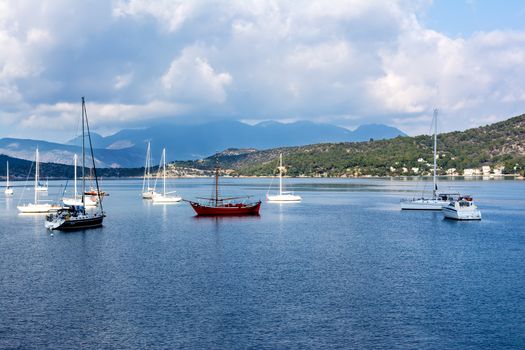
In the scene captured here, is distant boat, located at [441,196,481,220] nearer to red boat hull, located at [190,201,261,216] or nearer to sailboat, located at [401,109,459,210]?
sailboat, located at [401,109,459,210]

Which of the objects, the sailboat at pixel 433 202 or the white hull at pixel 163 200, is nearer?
the sailboat at pixel 433 202

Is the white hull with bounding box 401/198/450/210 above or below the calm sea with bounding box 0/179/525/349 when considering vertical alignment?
above

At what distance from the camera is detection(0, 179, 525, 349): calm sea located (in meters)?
30.5

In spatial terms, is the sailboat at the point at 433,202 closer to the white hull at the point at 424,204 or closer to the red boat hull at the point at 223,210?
the white hull at the point at 424,204

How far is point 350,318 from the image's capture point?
3338 cm

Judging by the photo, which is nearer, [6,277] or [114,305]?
[114,305]

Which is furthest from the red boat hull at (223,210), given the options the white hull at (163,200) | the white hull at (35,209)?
the white hull at (163,200)

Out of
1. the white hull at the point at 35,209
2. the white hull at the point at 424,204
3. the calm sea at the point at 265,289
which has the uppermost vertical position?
the white hull at the point at 424,204

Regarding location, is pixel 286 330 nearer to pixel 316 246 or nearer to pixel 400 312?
pixel 400 312

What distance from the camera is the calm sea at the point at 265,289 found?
30.5 metres

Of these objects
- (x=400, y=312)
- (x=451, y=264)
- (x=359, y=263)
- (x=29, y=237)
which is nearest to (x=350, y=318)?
(x=400, y=312)

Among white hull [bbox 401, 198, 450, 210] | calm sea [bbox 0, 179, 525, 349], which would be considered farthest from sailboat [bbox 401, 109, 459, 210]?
calm sea [bbox 0, 179, 525, 349]

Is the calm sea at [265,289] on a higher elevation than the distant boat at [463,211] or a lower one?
lower

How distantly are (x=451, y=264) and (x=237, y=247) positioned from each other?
21.7 m
